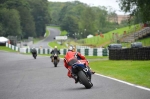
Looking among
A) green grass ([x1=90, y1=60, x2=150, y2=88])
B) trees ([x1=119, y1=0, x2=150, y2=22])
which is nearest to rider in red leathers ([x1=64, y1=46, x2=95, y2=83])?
green grass ([x1=90, y1=60, x2=150, y2=88])

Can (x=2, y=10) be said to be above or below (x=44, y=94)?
above

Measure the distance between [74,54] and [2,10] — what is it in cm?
11373

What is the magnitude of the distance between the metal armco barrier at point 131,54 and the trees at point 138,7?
7.64 ft

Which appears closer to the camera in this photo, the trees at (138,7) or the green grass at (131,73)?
the green grass at (131,73)

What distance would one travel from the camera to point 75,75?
47.8ft

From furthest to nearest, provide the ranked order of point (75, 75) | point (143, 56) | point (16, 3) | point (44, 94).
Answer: point (16, 3) → point (143, 56) → point (75, 75) → point (44, 94)

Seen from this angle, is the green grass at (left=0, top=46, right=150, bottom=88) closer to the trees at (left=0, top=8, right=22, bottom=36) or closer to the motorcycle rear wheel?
the motorcycle rear wheel

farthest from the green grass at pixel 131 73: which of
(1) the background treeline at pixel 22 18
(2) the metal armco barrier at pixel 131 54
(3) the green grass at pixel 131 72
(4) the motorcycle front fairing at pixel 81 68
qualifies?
(1) the background treeline at pixel 22 18

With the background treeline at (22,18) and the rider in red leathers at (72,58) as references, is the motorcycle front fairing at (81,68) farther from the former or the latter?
the background treeline at (22,18)

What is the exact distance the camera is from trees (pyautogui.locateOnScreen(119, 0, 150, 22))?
97.5 feet

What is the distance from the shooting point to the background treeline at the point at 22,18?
126 metres

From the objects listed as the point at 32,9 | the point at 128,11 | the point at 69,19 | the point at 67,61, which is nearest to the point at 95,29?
the point at 69,19

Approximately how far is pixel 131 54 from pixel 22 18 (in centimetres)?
11786

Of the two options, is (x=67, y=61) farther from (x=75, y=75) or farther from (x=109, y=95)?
(x=109, y=95)
